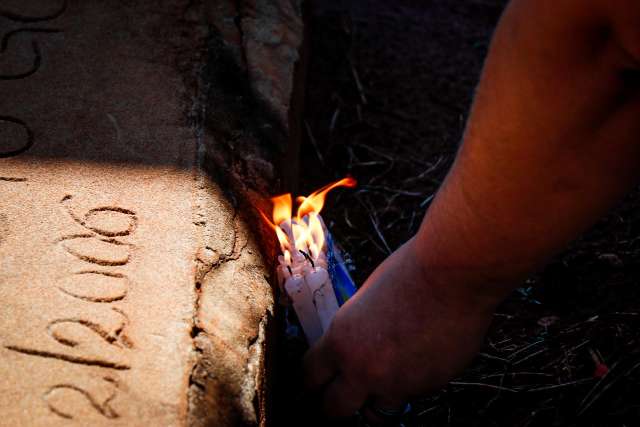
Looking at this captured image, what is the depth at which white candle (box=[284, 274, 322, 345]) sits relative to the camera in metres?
1.65

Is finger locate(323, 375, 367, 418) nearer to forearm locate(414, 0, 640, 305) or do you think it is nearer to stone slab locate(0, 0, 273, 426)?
stone slab locate(0, 0, 273, 426)

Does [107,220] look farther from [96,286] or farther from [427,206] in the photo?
[427,206]

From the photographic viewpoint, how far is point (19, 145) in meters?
1.68

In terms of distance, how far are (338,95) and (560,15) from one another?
2031mm

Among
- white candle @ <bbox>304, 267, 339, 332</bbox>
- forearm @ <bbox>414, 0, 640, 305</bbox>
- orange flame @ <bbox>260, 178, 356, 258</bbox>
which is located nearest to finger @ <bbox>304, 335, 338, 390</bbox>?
white candle @ <bbox>304, 267, 339, 332</bbox>

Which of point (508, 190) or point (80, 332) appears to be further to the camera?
point (80, 332)

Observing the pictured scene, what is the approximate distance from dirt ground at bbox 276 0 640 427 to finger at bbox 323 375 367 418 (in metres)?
0.15

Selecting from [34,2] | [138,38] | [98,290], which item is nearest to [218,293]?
[98,290]

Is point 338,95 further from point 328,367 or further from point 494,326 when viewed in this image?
point 328,367

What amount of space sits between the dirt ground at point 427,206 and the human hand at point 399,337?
0.16 ft

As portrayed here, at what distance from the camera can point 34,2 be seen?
2.19 metres

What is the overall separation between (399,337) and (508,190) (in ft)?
1.25

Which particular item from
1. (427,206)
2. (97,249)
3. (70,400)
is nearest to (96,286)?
(97,249)

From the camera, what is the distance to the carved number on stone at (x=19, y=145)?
5.43 ft
